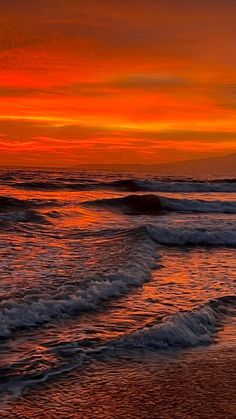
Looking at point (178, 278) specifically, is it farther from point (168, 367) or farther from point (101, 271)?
point (168, 367)

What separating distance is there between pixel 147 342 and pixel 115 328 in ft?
2.13

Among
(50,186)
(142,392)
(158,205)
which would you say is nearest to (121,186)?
(50,186)

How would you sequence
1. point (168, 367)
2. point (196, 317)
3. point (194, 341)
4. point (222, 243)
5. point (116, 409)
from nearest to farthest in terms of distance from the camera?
point (116, 409) < point (168, 367) < point (194, 341) < point (196, 317) < point (222, 243)

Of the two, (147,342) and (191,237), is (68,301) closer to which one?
(147,342)

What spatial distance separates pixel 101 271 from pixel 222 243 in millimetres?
7768

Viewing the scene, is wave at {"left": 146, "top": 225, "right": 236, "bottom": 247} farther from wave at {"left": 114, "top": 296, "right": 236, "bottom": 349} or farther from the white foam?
the white foam

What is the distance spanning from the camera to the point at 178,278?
11703mm

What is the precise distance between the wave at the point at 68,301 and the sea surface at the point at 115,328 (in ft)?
0.07

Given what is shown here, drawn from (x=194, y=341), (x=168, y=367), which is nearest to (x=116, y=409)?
(x=168, y=367)

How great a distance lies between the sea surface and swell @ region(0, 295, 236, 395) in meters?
0.01

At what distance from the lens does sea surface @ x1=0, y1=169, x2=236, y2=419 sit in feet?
18.7

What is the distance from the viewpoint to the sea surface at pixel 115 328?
5699 mm

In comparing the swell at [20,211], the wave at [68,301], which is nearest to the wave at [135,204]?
the swell at [20,211]

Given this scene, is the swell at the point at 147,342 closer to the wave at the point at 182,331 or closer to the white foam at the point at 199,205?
the wave at the point at 182,331
